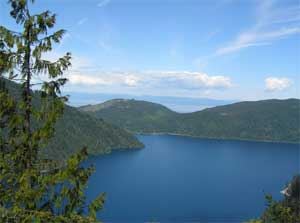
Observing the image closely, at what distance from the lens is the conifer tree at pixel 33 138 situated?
11.8 metres

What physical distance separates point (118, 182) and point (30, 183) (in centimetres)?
14660

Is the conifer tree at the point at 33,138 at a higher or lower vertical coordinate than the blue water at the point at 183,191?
higher

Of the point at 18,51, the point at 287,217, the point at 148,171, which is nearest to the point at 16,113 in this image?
the point at 18,51

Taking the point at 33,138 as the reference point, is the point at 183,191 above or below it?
below

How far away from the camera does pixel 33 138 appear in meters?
12.1

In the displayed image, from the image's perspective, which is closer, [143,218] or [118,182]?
[143,218]

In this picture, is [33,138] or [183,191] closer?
[33,138]

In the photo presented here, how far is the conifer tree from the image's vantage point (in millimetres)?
11844

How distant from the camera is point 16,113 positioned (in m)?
12.2

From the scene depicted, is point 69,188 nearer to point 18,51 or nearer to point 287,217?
point 18,51

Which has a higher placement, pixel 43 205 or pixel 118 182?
pixel 43 205

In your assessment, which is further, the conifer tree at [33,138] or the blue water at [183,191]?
the blue water at [183,191]

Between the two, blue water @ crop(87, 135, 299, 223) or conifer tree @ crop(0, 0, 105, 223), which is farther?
blue water @ crop(87, 135, 299, 223)

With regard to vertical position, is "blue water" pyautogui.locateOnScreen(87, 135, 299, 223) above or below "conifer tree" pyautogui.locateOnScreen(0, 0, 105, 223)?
below
